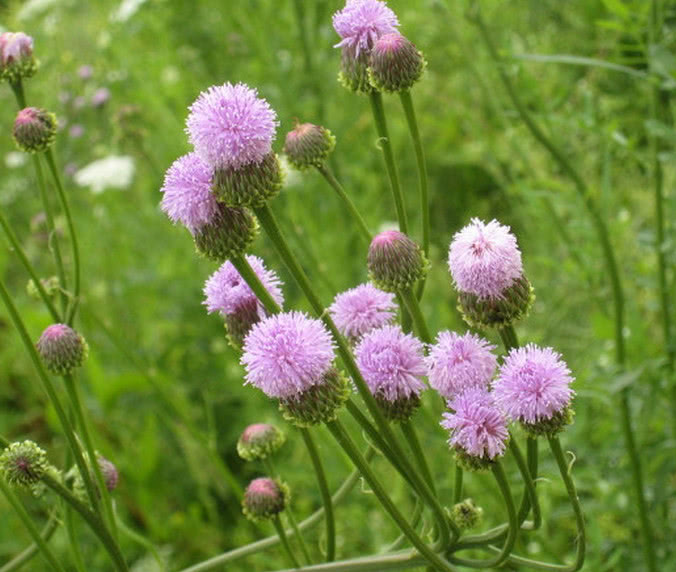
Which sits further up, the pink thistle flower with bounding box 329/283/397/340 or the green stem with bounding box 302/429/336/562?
the pink thistle flower with bounding box 329/283/397/340

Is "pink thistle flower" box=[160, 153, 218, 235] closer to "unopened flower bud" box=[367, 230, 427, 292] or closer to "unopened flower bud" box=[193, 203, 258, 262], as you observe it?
"unopened flower bud" box=[193, 203, 258, 262]

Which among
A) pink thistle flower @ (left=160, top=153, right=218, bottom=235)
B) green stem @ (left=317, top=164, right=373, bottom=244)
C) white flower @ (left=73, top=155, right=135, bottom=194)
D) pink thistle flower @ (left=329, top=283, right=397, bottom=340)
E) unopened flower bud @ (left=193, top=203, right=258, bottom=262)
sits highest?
white flower @ (left=73, top=155, right=135, bottom=194)

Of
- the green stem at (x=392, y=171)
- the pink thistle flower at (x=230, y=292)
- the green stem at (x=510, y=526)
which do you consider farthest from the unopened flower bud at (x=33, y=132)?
the green stem at (x=510, y=526)

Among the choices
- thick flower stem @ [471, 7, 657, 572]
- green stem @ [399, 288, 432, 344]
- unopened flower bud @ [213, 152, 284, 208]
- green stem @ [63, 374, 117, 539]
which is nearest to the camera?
unopened flower bud @ [213, 152, 284, 208]

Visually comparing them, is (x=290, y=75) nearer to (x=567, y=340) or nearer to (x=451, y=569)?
(x=567, y=340)

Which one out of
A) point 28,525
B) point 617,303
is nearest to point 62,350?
point 28,525

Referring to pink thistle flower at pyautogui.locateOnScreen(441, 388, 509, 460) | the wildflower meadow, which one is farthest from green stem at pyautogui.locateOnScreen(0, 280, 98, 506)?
pink thistle flower at pyautogui.locateOnScreen(441, 388, 509, 460)

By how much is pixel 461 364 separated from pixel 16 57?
80 cm

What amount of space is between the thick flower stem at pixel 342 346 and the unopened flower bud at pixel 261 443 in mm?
316

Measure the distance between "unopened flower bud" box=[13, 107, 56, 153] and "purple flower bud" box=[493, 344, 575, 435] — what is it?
694mm

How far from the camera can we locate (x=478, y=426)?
88 cm

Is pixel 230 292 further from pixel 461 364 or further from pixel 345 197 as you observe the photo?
pixel 461 364

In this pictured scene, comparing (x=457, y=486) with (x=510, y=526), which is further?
(x=457, y=486)

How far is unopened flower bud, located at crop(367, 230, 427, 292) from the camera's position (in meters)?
0.93
